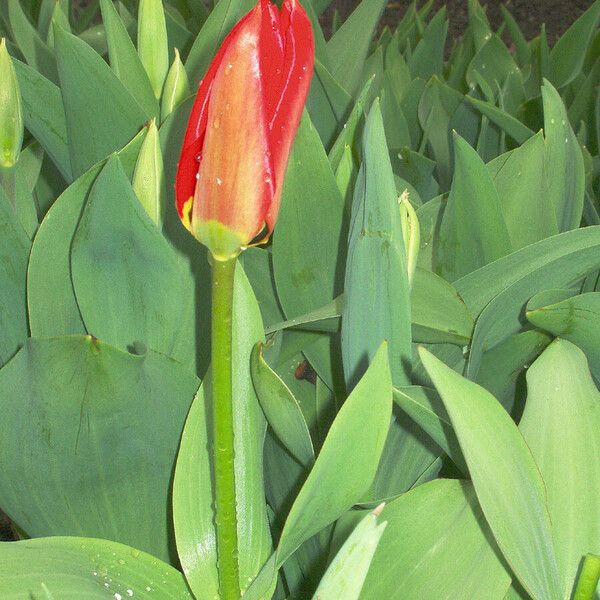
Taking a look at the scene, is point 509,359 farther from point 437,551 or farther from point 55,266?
point 55,266

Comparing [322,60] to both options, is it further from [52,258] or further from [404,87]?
[52,258]

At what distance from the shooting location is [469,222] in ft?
2.25

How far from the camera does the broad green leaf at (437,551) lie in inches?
20.1

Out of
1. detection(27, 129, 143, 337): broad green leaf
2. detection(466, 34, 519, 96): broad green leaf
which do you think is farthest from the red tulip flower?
→ detection(466, 34, 519, 96): broad green leaf

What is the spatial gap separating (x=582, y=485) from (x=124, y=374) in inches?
10.0

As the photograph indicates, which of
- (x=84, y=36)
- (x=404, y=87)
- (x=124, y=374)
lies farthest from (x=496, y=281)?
(x=84, y=36)

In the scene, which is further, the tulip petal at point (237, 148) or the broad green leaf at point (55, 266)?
the broad green leaf at point (55, 266)

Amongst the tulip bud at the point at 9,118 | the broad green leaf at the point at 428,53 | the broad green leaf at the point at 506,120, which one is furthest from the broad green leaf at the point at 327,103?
the broad green leaf at the point at 428,53

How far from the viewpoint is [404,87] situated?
125cm

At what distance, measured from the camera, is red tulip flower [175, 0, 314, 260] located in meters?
0.38

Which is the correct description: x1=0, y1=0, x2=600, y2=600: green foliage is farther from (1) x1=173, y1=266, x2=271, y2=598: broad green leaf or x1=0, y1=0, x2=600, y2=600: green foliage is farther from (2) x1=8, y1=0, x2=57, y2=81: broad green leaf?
(2) x1=8, y1=0, x2=57, y2=81: broad green leaf

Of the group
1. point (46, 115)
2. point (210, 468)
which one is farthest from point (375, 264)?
point (46, 115)

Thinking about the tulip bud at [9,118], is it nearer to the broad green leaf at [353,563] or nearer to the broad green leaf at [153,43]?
the broad green leaf at [153,43]

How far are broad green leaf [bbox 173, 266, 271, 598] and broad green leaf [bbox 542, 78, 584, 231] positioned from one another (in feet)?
0.92
